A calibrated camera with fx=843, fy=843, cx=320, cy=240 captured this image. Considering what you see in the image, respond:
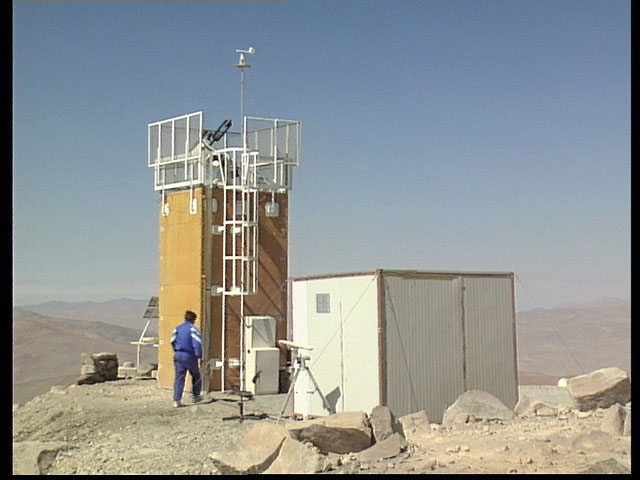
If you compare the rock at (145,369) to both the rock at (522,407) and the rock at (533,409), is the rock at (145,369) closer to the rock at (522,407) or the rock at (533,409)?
the rock at (522,407)

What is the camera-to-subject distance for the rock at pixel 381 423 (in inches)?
484

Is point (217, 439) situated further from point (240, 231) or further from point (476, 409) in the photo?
point (240, 231)

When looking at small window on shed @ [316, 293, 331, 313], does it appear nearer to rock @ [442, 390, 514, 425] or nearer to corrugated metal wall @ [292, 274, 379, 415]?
corrugated metal wall @ [292, 274, 379, 415]

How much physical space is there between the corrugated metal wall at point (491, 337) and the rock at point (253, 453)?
4.88m

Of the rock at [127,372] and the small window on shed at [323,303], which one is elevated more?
the small window on shed at [323,303]

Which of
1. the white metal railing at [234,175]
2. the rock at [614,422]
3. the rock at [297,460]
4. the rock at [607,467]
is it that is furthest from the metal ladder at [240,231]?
the rock at [607,467]

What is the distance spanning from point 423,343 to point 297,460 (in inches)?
175

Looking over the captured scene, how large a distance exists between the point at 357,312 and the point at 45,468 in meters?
5.70

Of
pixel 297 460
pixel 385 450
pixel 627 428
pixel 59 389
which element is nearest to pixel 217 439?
pixel 297 460

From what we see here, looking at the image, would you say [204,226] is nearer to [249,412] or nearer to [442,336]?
[249,412]

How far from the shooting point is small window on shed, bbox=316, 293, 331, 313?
15594mm

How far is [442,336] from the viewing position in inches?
588

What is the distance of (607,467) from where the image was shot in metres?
9.39

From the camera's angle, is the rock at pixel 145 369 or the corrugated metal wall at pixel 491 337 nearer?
the corrugated metal wall at pixel 491 337
